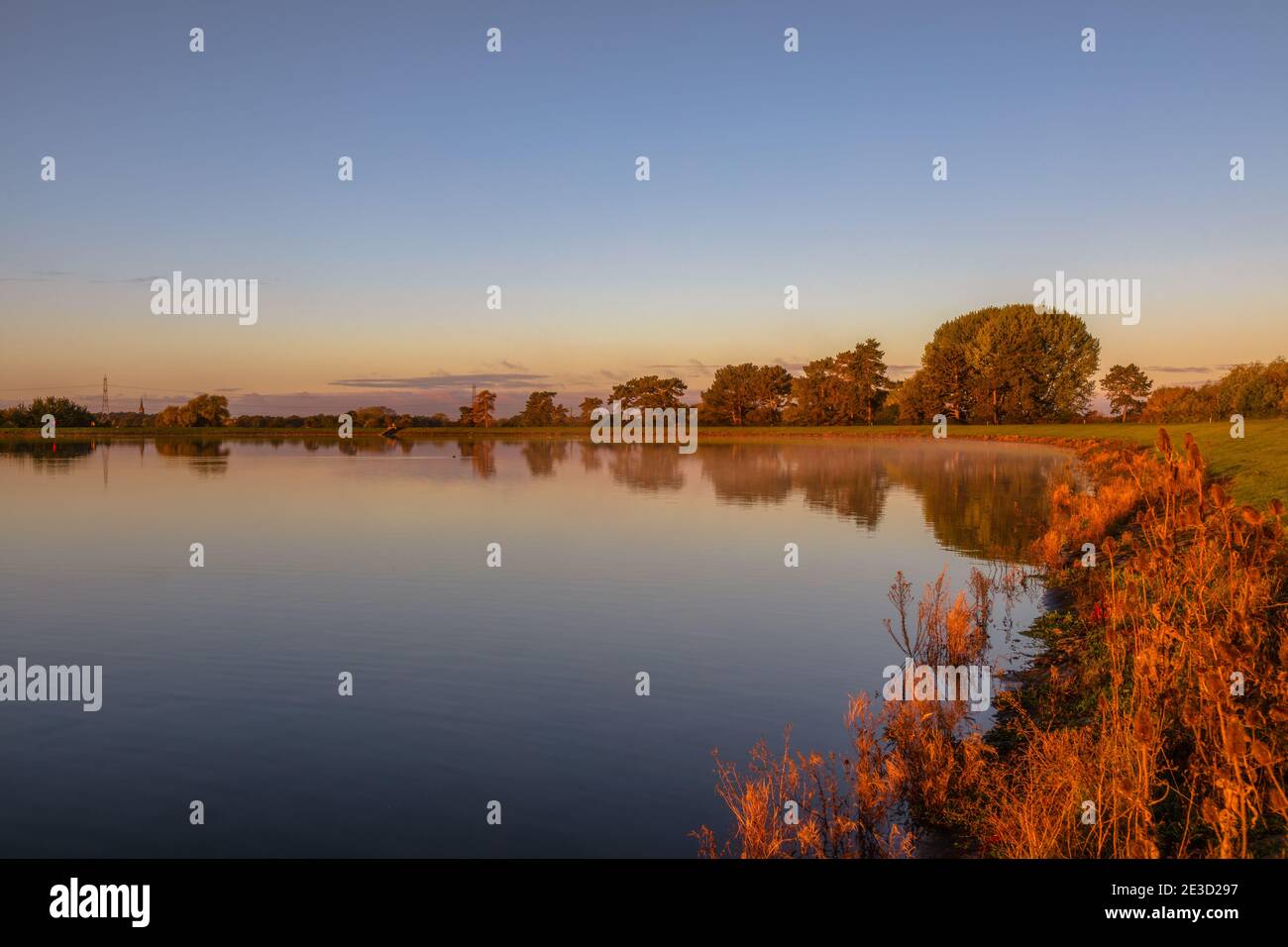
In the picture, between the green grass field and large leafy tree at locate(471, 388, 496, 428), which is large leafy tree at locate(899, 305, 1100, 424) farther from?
large leafy tree at locate(471, 388, 496, 428)

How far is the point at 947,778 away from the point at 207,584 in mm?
20935

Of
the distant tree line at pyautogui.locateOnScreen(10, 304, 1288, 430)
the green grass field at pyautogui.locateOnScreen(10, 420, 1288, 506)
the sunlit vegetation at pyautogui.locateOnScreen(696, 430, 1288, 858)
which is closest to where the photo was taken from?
the sunlit vegetation at pyautogui.locateOnScreen(696, 430, 1288, 858)

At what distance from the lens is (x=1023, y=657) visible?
1681cm

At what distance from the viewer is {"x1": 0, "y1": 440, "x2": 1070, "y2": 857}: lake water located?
10.9 metres

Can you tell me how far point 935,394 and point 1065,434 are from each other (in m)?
32.2

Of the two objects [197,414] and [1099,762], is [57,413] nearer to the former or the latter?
[197,414]

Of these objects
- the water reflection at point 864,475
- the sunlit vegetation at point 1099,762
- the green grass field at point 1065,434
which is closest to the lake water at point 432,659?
the water reflection at point 864,475

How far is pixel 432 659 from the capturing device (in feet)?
57.7

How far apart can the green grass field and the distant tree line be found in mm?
5959

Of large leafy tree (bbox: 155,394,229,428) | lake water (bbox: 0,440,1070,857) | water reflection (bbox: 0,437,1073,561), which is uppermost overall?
large leafy tree (bbox: 155,394,229,428)

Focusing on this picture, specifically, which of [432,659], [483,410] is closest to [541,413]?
[483,410]

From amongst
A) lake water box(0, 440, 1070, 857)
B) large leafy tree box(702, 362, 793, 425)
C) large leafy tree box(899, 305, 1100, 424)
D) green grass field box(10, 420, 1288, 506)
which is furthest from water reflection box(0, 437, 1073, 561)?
large leafy tree box(702, 362, 793, 425)
